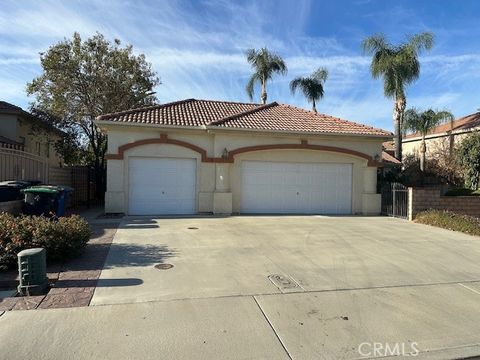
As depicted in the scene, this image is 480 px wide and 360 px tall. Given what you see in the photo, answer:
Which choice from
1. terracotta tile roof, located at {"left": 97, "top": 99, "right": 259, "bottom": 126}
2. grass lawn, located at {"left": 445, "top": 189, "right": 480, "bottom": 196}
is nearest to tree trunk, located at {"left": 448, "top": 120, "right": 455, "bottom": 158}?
grass lawn, located at {"left": 445, "top": 189, "right": 480, "bottom": 196}

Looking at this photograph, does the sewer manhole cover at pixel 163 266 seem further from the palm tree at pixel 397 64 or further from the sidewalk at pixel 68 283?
the palm tree at pixel 397 64

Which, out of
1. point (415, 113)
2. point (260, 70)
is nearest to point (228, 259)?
point (415, 113)

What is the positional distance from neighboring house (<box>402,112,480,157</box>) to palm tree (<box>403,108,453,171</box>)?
1088 millimetres

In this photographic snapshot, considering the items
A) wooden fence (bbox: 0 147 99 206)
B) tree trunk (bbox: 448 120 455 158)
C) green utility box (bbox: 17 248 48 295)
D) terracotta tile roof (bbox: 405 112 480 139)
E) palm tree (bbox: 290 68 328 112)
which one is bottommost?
green utility box (bbox: 17 248 48 295)

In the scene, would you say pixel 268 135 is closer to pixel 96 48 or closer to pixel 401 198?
pixel 401 198

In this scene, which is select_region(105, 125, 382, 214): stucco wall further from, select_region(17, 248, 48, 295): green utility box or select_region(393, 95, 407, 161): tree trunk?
select_region(17, 248, 48, 295): green utility box

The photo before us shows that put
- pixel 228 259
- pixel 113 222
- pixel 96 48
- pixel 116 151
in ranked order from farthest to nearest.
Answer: pixel 96 48 < pixel 116 151 < pixel 113 222 < pixel 228 259

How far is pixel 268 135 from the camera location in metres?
15.9

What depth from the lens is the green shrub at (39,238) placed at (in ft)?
22.1

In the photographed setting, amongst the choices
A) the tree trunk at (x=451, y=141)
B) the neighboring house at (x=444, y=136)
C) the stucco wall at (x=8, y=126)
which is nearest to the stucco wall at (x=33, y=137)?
the stucco wall at (x=8, y=126)

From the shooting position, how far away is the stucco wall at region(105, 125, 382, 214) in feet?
48.2

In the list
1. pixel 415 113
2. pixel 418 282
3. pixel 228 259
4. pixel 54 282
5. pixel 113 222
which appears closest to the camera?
pixel 54 282

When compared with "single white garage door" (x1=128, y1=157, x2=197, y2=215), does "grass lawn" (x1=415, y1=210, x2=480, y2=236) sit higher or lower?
lower

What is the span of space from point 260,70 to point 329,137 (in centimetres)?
1612
